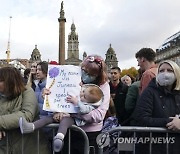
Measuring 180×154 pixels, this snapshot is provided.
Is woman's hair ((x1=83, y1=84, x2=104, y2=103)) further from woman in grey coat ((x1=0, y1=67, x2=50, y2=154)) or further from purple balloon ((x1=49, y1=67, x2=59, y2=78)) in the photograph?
woman in grey coat ((x1=0, y1=67, x2=50, y2=154))

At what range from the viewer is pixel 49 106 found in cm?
453

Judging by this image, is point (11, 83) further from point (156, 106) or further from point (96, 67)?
point (156, 106)

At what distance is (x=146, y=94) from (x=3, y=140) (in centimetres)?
188

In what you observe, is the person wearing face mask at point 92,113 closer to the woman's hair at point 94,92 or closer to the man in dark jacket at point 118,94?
the woman's hair at point 94,92

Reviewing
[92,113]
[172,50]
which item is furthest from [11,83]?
[172,50]

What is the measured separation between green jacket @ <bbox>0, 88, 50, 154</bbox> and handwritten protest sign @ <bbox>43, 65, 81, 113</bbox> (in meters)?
0.23

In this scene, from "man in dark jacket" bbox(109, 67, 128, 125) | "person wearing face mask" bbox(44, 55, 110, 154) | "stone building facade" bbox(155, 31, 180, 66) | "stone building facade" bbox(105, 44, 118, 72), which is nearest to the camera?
"person wearing face mask" bbox(44, 55, 110, 154)

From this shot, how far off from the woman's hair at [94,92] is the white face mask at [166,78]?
80 cm

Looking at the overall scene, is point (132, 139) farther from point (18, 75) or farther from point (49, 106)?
point (18, 75)

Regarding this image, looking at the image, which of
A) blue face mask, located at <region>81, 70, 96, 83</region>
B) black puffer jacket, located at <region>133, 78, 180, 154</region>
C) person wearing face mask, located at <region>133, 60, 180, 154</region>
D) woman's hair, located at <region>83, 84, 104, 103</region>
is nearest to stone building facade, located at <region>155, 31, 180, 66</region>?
person wearing face mask, located at <region>133, 60, 180, 154</region>

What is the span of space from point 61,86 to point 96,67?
1.73 ft

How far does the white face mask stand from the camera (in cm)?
471

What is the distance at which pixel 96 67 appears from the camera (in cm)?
477

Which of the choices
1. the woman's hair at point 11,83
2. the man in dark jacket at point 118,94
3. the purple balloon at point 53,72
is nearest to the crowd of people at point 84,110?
the woman's hair at point 11,83
